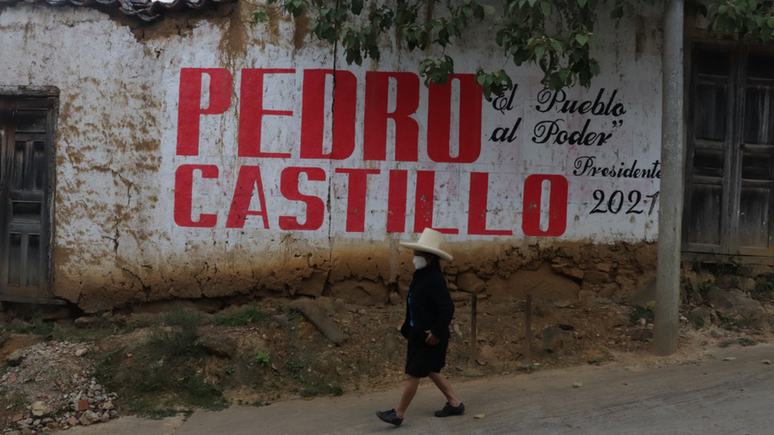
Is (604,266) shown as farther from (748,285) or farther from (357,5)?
(357,5)

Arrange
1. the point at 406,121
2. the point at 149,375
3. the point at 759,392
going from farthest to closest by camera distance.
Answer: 1. the point at 406,121
2. the point at 149,375
3. the point at 759,392

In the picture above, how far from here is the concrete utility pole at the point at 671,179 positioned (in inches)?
215

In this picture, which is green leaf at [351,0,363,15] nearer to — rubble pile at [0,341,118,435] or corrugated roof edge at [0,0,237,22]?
corrugated roof edge at [0,0,237,22]

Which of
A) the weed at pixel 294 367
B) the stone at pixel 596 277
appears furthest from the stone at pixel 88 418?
the stone at pixel 596 277

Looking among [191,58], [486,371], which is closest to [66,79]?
[191,58]

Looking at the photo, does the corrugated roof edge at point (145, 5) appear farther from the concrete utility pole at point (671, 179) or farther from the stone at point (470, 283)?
the concrete utility pole at point (671, 179)

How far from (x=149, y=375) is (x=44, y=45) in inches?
152

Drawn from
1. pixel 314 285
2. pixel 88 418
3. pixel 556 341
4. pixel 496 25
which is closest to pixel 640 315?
pixel 556 341

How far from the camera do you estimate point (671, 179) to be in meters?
5.45

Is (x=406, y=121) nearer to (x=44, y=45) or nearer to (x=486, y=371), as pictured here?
(x=486, y=371)

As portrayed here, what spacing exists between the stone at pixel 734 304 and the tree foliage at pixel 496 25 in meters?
2.77

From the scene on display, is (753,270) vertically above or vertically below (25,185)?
below

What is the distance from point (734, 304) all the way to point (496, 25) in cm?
396

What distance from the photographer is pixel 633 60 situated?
639 centimetres
